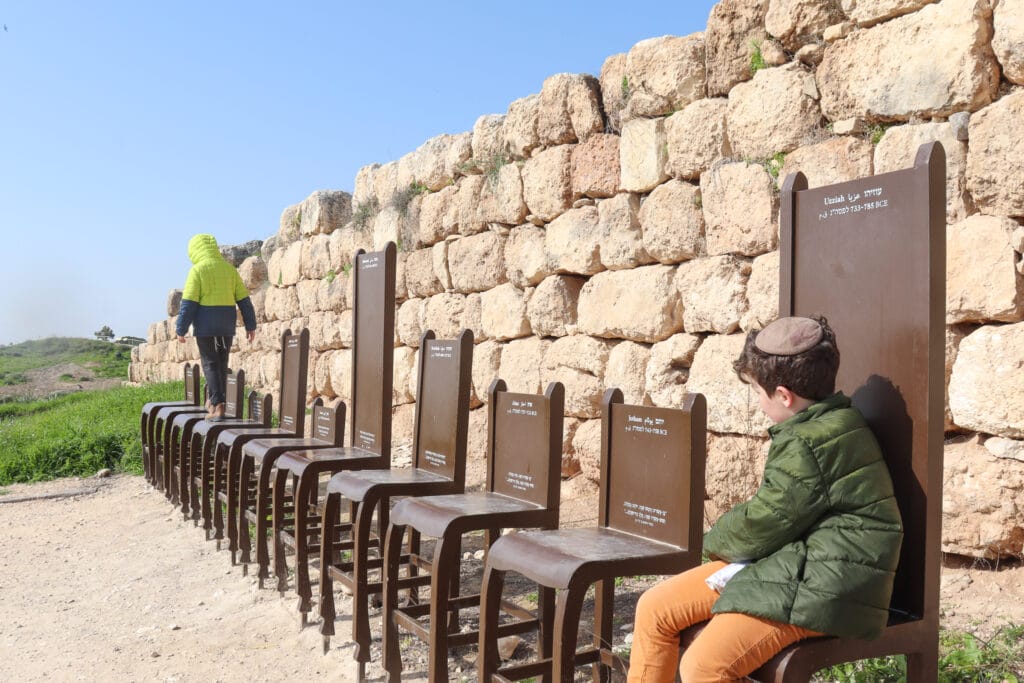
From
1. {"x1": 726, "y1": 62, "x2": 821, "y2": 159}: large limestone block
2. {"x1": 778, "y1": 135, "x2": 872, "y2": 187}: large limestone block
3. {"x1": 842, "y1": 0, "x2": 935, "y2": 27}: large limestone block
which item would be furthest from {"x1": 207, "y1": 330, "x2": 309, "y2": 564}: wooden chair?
{"x1": 842, "y1": 0, "x2": 935, "y2": 27}: large limestone block

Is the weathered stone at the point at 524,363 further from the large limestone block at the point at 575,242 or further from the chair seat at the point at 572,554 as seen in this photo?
the chair seat at the point at 572,554

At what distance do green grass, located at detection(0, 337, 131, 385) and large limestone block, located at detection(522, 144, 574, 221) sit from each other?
17369mm

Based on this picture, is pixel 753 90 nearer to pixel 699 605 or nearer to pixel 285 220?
pixel 699 605

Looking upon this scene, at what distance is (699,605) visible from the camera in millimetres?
2506

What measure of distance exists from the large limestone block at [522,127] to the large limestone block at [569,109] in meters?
0.07

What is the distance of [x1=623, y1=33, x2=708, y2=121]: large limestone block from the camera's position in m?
5.44

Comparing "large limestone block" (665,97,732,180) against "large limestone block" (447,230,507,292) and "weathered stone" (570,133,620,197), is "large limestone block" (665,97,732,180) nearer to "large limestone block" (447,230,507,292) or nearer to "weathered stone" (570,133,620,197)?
"weathered stone" (570,133,620,197)

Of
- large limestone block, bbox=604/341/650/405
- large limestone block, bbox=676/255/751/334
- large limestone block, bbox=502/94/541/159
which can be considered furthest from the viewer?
large limestone block, bbox=502/94/541/159

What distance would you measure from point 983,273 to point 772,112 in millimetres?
1497

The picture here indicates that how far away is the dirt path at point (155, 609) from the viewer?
390cm

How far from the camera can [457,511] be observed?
332 centimetres

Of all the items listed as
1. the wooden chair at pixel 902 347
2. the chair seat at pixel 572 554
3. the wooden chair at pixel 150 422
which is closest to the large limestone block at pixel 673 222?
the wooden chair at pixel 902 347

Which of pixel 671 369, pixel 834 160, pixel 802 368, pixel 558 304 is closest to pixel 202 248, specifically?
pixel 558 304

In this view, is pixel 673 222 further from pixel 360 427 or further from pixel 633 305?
pixel 360 427
